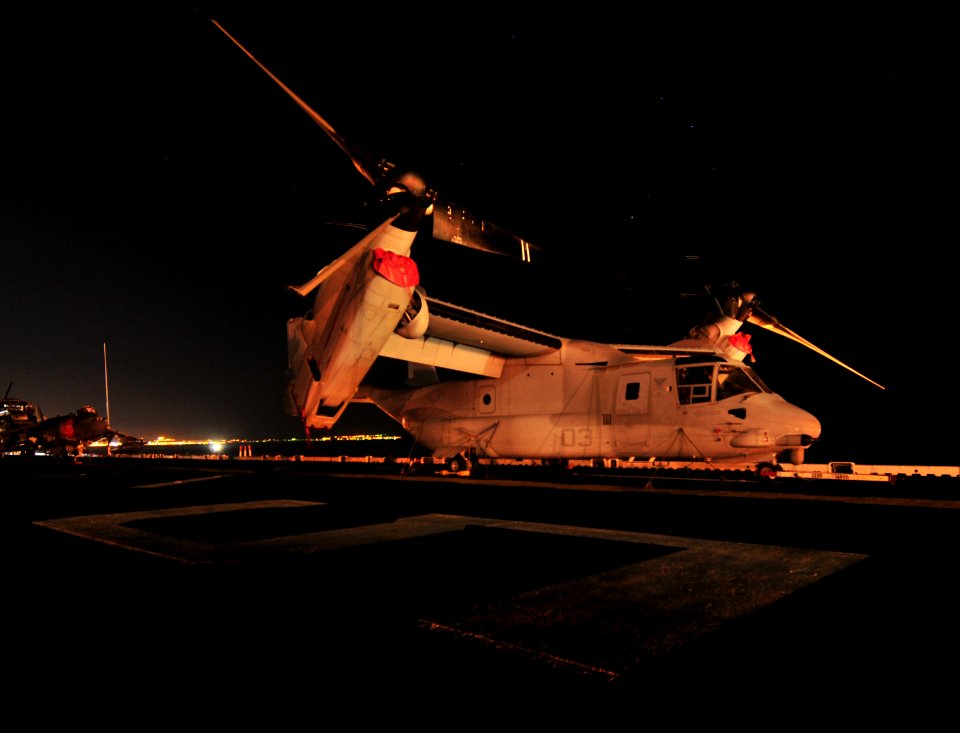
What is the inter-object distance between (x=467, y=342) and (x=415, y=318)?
280 cm

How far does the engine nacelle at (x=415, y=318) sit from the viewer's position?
16.1 meters

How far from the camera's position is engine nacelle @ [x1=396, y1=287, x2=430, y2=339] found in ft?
53.0

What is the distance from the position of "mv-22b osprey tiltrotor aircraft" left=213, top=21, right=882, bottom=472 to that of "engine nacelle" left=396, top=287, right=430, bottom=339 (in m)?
0.03

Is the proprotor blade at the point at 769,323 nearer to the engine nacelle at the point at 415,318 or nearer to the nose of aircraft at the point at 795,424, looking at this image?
the nose of aircraft at the point at 795,424

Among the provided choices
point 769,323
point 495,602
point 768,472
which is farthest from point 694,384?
point 495,602

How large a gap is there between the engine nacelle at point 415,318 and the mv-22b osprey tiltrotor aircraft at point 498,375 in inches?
1.3

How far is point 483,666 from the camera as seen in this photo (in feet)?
9.08

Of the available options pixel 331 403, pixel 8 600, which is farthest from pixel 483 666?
pixel 331 403

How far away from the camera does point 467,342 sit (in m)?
18.6

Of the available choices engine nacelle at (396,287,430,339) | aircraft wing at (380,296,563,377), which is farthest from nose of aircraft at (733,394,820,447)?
engine nacelle at (396,287,430,339)

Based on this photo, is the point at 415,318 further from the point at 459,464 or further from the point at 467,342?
the point at 459,464

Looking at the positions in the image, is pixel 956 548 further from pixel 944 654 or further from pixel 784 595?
pixel 944 654

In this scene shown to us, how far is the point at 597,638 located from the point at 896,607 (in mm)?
2173

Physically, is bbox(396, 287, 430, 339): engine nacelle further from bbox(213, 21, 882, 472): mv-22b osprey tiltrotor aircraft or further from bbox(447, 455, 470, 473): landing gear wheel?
bbox(447, 455, 470, 473): landing gear wheel
